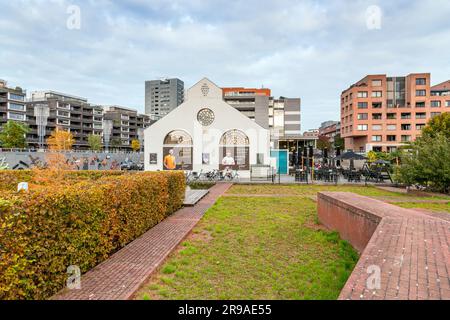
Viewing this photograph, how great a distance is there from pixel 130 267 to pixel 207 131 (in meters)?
22.8

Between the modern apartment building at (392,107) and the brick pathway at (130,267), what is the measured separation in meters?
62.6

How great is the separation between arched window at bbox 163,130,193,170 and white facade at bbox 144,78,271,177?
0.99ft

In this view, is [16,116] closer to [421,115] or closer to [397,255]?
[397,255]

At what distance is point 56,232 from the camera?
4047mm

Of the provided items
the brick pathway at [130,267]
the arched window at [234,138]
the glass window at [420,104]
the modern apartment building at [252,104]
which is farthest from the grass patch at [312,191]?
the glass window at [420,104]

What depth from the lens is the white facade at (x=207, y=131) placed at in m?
27.1

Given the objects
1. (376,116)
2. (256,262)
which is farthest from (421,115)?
(256,262)

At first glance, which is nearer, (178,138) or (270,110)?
(178,138)

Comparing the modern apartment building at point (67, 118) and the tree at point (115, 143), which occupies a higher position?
the modern apartment building at point (67, 118)

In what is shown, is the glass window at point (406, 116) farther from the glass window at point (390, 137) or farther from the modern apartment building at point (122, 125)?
the modern apartment building at point (122, 125)

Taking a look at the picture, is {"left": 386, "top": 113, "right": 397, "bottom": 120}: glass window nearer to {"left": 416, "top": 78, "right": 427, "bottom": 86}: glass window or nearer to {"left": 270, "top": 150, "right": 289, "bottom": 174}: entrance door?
{"left": 416, "top": 78, "right": 427, "bottom": 86}: glass window
